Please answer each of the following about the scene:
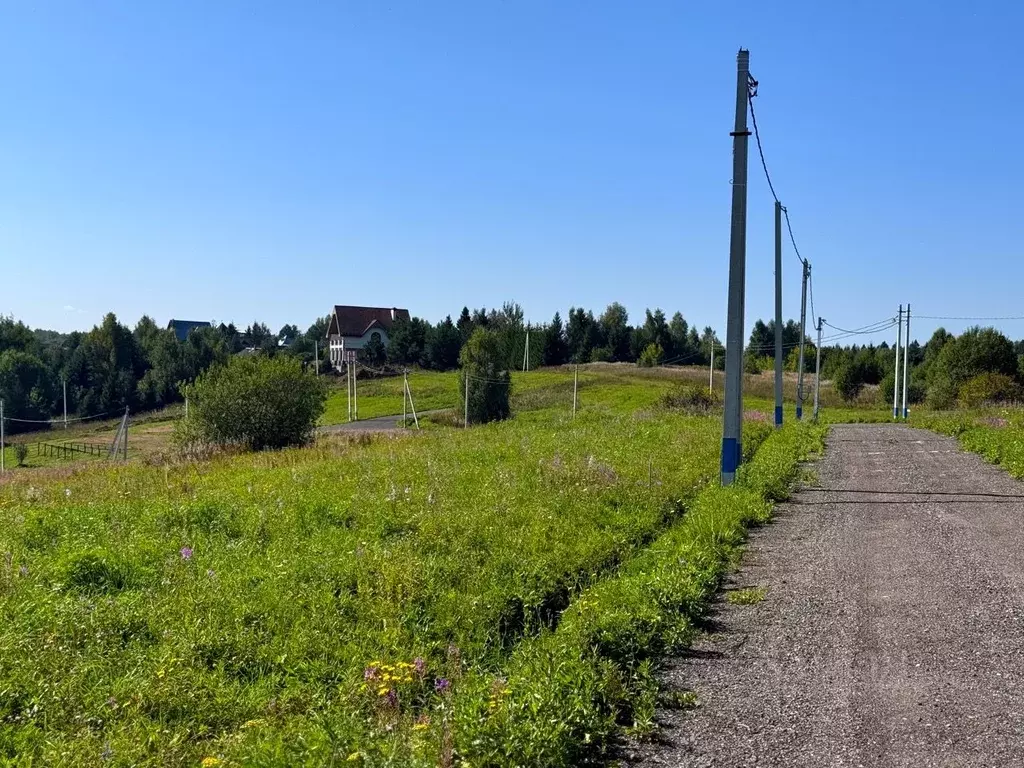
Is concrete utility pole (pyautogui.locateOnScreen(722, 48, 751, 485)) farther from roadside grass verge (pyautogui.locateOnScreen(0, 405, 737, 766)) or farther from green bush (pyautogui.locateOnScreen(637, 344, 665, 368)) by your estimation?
green bush (pyautogui.locateOnScreen(637, 344, 665, 368))

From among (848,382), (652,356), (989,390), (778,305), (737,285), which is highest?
(652,356)

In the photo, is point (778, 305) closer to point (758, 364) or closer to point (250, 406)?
point (250, 406)

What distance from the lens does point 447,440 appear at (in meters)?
20.7

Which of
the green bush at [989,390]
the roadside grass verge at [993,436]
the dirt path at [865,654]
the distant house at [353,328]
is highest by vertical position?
the distant house at [353,328]

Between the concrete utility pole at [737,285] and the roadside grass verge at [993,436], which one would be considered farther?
the roadside grass verge at [993,436]

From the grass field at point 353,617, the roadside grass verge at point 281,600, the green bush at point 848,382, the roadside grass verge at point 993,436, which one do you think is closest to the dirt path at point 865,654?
the grass field at point 353,617

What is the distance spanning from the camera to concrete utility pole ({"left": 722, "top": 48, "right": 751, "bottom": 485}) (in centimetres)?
1201

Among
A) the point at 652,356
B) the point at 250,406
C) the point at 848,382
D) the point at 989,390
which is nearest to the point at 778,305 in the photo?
the point at 250,406

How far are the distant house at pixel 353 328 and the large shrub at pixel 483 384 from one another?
62.3 metres

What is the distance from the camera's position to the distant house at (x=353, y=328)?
113m

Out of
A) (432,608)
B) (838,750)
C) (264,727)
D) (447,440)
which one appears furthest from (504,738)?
(447,440)

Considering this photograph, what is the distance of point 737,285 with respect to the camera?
1216 cm

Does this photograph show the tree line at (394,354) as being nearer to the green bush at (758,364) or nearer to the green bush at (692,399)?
the green bush at (758,364)

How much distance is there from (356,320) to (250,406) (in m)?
89.0
